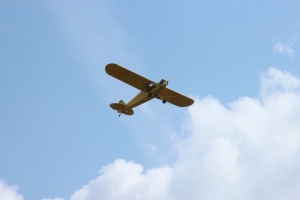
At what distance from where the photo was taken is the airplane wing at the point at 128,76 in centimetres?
3522

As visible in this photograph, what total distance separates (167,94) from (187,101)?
226 centimetres

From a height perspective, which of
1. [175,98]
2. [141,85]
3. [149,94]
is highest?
[175,98]

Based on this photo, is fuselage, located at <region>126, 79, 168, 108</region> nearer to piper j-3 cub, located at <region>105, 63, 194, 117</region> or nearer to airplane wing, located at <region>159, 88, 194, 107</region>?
piper j-3 cub, located at <region>105, 63, 194, 117</region>

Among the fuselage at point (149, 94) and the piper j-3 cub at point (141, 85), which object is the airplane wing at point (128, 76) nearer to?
the piper j-3 cub at point (141, 85)

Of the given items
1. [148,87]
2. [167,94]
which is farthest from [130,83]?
[167,94]

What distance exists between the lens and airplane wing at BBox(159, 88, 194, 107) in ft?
130

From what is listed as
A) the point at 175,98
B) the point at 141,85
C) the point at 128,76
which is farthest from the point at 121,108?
the point at 128,76

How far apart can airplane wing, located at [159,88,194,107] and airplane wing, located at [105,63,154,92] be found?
11.4ft

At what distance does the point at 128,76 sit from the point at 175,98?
632 centimetres

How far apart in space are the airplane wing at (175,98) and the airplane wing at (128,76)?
347 centimetres

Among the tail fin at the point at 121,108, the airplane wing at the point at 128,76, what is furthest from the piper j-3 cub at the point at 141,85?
the tail fin at the point at 121,108

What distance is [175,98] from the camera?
40406 mm

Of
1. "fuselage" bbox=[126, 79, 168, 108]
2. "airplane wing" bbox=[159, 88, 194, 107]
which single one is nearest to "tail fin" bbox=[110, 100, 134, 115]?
"fuselage" bbox=[126, 79, 168, 108]

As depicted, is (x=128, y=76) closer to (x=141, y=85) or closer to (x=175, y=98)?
(x=141, y=85)
